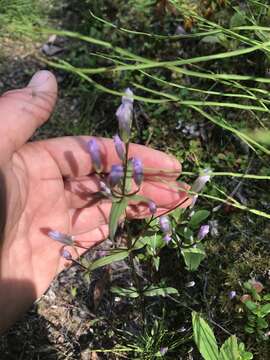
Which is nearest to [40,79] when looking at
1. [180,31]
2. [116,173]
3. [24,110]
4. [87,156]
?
[24,110]

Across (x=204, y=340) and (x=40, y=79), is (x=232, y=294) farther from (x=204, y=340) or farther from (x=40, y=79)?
(x=40, y=79)

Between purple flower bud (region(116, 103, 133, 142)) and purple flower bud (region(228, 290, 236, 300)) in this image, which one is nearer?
purple flower bud (region(116, 103, 133, 142))

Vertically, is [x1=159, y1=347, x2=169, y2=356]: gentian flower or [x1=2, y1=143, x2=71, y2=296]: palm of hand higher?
[x1=2, y1=143, x2=71, y2=296]: palm of hand

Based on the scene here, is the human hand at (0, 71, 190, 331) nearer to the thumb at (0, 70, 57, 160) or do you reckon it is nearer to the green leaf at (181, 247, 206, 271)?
the thumb at (0, 70, 57, 160)

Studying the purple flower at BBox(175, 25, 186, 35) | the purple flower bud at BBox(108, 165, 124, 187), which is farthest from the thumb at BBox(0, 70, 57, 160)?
the purple flower at BBox(175, 25, 186, 35)

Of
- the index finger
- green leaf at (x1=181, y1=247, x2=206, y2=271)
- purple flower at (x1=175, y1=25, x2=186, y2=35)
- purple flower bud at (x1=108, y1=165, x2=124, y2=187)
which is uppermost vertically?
purple flower bud at (x1=108, y1=165, x2=124, y2=187)

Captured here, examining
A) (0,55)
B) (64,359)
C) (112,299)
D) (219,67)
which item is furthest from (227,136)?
(0,55)

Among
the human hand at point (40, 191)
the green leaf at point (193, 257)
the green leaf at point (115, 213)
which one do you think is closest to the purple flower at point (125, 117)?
the green leaf at point (115, 213)
